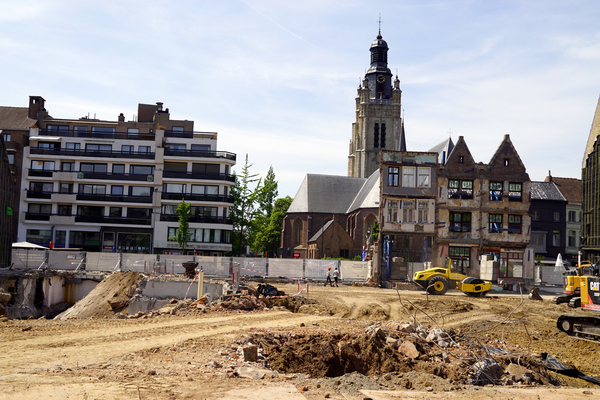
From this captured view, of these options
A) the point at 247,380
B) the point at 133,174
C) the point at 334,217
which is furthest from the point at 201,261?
the point at 334,217

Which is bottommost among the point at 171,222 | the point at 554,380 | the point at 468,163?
the point at 554,380

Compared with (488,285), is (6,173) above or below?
above

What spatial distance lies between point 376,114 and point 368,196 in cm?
3048

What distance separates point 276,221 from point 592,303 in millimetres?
64352

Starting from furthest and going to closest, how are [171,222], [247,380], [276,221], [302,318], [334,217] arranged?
1. [276,221]
2. [334,217]
3. [171,222]
4. [302,318]
5. [247,380]

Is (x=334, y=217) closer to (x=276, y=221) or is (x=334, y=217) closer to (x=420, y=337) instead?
(x=276, y=221)

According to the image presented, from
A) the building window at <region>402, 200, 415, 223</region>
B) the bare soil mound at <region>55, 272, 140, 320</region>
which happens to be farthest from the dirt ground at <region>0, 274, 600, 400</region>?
the building window at <region>402, 200, 415, 223</region>

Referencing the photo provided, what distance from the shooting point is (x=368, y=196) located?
72.9m

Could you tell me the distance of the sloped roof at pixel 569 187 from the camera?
214 ft

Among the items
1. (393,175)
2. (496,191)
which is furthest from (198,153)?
(496,191)

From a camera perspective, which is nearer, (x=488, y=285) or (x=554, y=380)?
(x=554, y=380)

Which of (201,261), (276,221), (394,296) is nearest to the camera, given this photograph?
(394,296)

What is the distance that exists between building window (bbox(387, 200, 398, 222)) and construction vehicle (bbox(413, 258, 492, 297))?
9387 millimetres

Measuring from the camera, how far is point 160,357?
42.1 ft
